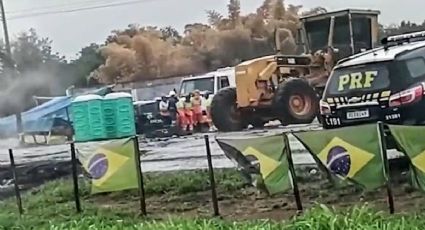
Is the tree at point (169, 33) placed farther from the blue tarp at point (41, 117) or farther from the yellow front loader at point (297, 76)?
the yellow front loader at point (297, 76)

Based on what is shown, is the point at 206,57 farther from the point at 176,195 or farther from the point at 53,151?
the point at 176,195

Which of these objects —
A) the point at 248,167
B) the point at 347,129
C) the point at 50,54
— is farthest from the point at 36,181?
the point at 50,54

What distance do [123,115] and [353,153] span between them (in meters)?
12.5

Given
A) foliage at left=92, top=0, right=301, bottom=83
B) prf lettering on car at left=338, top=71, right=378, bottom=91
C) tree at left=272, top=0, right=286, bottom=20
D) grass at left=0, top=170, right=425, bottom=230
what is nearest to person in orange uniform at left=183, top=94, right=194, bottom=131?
foliage at left=92, top=0, right=301, bottom=83

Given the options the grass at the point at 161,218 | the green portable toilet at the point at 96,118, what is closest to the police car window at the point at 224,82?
the green portable toilet at the point at 96,118

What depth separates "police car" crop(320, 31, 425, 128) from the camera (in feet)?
36.5

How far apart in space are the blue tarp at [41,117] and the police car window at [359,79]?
13.4 meters

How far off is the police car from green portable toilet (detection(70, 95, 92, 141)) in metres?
8.92

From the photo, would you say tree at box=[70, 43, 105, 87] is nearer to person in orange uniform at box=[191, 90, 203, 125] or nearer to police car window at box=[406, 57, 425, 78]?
person in orange uniform at box=[191, 90, 203, 125]

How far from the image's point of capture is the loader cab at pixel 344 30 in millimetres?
18688

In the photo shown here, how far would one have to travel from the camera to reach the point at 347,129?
8.41m

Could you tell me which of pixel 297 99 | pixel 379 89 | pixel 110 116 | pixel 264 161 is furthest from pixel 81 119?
pixel 264 161

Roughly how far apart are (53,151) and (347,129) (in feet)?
43.0

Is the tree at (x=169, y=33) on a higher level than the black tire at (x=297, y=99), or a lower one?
higher
